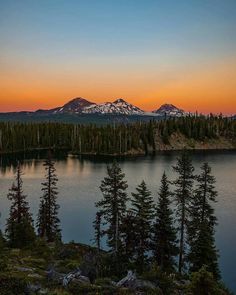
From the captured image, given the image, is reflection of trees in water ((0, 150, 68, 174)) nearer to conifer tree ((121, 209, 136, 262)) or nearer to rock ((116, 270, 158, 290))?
conifer tree ((121, 209, 136, 262))

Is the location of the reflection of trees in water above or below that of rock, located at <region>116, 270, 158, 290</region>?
below

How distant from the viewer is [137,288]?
2280cm

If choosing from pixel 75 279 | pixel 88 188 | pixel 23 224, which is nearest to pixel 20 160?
pixel 88 188

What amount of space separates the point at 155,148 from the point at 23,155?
7039 centimetres

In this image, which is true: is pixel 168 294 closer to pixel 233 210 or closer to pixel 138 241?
pixel 138 241

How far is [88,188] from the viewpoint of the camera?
3632 inches

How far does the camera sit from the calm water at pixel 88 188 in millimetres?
52719

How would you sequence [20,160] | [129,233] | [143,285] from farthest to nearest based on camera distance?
[20,160]
[129,233]
[143,285]

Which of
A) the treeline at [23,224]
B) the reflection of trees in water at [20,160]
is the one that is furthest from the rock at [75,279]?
the reflection of trees in water at [20,160]

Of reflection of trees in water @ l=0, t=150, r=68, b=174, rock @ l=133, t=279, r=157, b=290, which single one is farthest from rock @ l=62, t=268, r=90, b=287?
reflection of trees in water @ l=0, t=150, r=68, b=174

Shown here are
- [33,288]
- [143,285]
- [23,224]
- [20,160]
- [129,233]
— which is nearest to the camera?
[33,288]

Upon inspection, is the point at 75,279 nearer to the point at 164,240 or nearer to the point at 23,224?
the point at 164,240

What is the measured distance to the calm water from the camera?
173 ft

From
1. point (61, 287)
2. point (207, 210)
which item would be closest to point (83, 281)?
point (61, 287)
